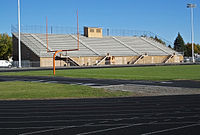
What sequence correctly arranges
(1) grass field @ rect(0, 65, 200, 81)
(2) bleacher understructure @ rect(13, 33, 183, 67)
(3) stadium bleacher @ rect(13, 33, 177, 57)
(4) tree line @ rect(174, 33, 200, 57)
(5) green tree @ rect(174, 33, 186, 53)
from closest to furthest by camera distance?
(1) grass field @ rect(0, 65, 200, 81) → (2) bleacher understructure @ rect(13, 33, 183, 67) → (3) stadium bleacher @ rect(13, 33, 177, 57) → (4) tree line @ rect(174, 33, 200, 57) → (5) green tree @ rect(174, 33, 186, 53)

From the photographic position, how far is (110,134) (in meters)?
6.34

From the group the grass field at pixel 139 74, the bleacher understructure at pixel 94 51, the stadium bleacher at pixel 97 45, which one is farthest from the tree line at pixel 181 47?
the grass field at pixel 139 74

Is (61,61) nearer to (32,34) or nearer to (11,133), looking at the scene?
(32,34)

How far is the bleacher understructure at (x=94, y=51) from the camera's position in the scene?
54528mm

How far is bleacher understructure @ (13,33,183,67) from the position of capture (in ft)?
179

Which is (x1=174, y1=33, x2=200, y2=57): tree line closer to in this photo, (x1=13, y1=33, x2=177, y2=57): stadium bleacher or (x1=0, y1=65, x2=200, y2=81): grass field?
(x1=13, y1=33, x2=177, y2=57): stadium bleacher

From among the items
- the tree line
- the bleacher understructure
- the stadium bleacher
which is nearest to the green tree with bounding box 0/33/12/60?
the bleacher understructure

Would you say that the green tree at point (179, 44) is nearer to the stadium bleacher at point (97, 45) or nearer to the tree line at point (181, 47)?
the tree line at point (181, 47)

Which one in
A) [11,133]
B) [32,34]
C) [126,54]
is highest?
[32,34]

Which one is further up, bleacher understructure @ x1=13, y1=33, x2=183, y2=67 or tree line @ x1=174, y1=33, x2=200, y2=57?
tree line @ x1=174, y1=33, x2=200, y2=57

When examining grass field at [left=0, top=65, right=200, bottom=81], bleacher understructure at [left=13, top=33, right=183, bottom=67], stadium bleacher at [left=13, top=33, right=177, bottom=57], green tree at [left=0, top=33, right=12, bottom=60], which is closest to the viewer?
grass field at [left=0, top=65, right=200, bottom=81]

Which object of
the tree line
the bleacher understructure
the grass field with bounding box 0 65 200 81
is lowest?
the grass field with bounding box 0 65 200 81

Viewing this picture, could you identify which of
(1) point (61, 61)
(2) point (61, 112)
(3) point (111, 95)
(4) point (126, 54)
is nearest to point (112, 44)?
(4) point (126, 54)

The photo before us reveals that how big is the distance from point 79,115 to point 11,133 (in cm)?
245
